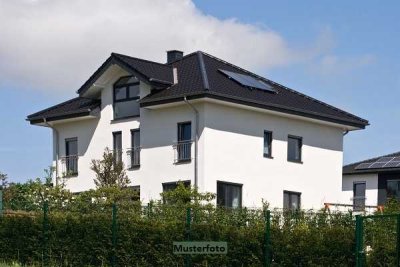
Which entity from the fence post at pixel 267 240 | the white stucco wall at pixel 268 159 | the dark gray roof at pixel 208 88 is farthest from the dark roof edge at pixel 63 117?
the fence post at pixel 267 240

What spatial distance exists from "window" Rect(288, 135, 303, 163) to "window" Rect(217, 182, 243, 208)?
3278 millimetres

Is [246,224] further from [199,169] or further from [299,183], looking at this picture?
[299,183]

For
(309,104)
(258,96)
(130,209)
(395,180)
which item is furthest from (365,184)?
(130,209)

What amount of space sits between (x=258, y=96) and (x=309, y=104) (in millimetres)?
3578

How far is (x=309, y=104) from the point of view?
114 feet

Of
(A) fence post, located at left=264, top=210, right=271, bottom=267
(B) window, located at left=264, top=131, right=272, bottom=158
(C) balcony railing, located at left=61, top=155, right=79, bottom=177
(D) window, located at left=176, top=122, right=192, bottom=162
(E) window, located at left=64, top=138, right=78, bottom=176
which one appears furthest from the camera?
(E) window, located at left=64, top=138, right=78, bottom=176

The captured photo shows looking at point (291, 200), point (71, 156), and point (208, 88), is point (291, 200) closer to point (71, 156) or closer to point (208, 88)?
point (208, 88)

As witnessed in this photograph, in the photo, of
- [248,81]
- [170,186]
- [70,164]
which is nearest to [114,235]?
[170,186]

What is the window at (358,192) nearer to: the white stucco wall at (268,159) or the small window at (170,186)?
the white stucco wall at (268,159)

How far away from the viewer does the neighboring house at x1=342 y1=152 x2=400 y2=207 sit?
42656 millimetres

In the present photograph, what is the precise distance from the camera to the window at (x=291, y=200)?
108ft

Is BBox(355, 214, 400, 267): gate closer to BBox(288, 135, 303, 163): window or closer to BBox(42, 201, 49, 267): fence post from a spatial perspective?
BBox(42, 201, 49, 267): fence post

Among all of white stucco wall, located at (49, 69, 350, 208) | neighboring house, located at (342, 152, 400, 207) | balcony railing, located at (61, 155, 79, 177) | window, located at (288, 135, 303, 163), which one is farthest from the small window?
neighboring house, located at (342, 152, 400, 207)

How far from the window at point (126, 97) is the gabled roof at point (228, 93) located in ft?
4.93
